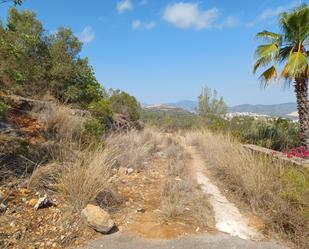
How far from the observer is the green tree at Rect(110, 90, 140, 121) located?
15406 millimetres

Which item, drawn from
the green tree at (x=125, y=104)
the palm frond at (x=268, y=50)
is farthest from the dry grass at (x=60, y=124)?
the green tree at (x=125, y=104)

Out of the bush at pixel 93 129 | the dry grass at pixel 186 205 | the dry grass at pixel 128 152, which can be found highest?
the bush at pixel 93 129

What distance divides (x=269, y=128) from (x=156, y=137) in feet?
16.9

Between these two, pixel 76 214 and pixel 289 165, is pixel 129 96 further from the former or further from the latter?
pixel 76 214

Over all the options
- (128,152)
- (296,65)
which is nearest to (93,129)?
(128,152)

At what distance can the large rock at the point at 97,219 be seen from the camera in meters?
3.16

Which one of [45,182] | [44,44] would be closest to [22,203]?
[45,182]

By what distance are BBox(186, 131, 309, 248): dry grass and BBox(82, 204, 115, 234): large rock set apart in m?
2.14

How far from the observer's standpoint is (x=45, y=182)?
3938 mm

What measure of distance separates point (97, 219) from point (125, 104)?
13.3 m

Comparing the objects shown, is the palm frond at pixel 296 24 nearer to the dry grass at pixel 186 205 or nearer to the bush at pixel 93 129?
the dry grass at pixel 186 205

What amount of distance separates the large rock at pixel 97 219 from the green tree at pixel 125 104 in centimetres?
1198

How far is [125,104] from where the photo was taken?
16.2 m

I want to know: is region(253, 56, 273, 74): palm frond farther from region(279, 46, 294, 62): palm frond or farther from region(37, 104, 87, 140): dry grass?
region(37, 104, 87, 140): dry grass
